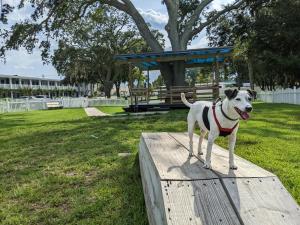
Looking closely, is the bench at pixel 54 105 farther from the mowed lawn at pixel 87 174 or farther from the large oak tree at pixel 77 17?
the mowed lawn at pixel 87 174

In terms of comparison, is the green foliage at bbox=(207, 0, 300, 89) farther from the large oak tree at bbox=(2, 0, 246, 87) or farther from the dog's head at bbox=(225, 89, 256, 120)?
the dog's head at bbox=(225, 89, 256, 120)

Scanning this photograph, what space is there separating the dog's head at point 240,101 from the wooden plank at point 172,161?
65 cm

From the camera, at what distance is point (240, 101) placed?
11.9 feet

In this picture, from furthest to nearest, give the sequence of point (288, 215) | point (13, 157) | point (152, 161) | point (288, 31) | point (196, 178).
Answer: point (288, 31) < point (13, 157) < point (152, 161) < point (196, 178) < point (288, 215)

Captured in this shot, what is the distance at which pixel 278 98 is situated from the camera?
92.3ft

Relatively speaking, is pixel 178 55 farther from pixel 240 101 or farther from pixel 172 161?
pixel 240 101

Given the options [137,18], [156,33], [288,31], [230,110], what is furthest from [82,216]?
[156,33]

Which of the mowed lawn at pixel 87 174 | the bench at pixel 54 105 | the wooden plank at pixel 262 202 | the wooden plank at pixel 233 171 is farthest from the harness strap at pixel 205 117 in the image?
the bench at pixel 54 105

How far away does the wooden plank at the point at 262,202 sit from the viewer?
113 inches

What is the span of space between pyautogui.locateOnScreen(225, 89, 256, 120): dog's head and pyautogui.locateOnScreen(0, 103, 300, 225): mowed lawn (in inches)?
54.2

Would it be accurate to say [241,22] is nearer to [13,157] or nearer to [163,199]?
[13,157]

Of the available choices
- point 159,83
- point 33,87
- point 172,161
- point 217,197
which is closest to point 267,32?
point 172,161

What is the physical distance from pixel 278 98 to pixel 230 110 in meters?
25.9

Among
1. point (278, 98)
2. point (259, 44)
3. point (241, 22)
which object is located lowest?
point (278, 98)
